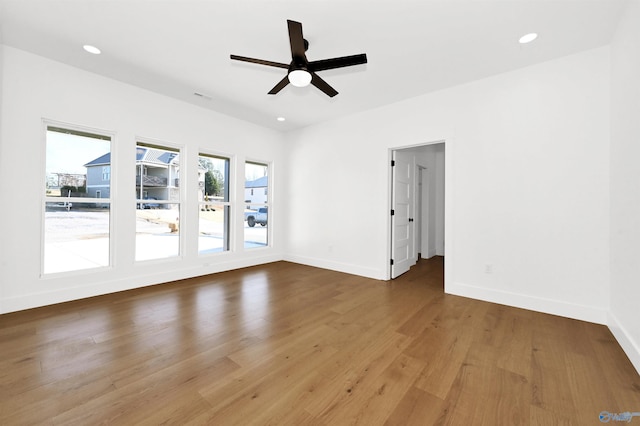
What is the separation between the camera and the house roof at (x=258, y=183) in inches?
220

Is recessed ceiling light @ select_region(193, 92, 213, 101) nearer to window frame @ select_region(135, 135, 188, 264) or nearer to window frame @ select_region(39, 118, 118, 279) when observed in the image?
window frame @ select_region(135, 135, 188, 264)

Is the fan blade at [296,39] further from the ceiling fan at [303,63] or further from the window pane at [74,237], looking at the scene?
the window pane at [74,237]

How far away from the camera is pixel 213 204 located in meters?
Result: 5.00

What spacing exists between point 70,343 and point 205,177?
3170mm

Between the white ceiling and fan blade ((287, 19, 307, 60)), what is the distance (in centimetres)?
40

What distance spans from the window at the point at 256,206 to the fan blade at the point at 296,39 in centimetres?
349

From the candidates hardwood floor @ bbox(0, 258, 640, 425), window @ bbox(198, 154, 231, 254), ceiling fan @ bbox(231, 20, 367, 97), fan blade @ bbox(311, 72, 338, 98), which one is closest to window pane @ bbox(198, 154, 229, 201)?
window @ bbox(198, 154, 231, 254)

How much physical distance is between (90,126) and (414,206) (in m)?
5.61

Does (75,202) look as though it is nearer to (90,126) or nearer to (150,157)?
(90,126)

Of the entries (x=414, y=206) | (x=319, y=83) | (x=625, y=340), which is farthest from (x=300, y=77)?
(x=414, y=206)

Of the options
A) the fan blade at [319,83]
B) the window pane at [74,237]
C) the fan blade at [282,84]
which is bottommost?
the window pane at [74,237]

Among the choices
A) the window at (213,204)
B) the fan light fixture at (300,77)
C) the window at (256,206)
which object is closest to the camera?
the fan light fixture at (300,77)

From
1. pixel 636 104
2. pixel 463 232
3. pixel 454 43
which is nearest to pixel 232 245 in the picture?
pixel 463 232

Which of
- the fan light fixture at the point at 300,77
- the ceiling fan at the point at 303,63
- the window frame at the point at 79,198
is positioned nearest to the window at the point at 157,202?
the window frame at the point at 79,198
